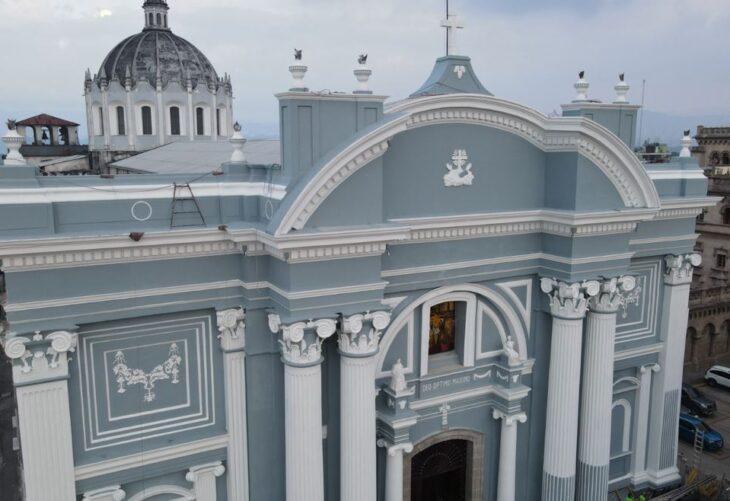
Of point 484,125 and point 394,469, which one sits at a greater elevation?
point 484,125

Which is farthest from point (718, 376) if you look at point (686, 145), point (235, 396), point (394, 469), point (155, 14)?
point (155, 14)

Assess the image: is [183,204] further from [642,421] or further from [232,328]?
[642,421]

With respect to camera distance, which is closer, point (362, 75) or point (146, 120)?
point (362, 75)

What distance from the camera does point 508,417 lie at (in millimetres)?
12867

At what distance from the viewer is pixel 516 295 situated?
1301 cm

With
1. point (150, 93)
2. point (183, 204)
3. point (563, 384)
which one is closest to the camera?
point (183, 204)

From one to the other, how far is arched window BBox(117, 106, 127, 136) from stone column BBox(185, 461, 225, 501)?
26.3m

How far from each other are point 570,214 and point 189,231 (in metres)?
6.73

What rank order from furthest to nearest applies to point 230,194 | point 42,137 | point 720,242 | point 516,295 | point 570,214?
point 42,137, point 720,242, point 516,295, point 570,214, point 230,194

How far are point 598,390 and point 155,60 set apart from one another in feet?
Result: 90.9

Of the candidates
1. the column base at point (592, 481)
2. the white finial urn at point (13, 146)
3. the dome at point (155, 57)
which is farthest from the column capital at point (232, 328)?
the dome at point (155, 57)

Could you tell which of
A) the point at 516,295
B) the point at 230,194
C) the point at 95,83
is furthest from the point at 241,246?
the point at 95,83

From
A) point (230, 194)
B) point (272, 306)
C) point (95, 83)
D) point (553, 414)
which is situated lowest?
point (553, 414)

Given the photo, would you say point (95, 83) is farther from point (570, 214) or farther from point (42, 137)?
point (570, 214)
